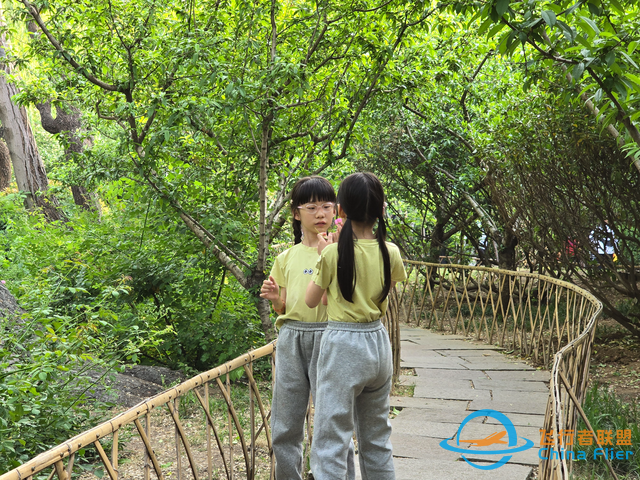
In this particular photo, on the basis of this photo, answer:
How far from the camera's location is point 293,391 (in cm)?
233

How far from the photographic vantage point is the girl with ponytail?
2096mm

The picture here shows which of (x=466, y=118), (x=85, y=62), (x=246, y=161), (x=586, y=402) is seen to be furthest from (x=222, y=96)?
(x=466, y=118)

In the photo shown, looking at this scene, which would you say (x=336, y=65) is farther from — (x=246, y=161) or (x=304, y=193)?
(x=304, y=193)

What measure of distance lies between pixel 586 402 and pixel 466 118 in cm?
559

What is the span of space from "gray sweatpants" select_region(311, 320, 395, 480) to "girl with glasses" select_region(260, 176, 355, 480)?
0.17 meters

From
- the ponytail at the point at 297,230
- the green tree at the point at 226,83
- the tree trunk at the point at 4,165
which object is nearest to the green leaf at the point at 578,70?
the ponytail at the point at 297,230

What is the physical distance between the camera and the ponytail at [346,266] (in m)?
2.13

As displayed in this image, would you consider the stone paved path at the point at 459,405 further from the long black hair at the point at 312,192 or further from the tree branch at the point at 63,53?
the tree branch at the point at 63,53

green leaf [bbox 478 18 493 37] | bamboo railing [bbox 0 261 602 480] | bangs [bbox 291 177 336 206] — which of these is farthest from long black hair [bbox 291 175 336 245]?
green leaf [bbox 478 18 493 37]

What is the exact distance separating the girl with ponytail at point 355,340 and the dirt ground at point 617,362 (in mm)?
3559

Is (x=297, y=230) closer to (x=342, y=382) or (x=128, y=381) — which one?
(x=342, y=382)

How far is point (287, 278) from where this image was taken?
8.20 ft

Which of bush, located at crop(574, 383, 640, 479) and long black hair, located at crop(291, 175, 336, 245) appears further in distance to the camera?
bush, located at crop(574, 383, 640, 479)

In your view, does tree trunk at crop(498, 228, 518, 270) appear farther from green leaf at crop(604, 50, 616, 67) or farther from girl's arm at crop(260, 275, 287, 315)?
girl's arm at crop(260, 275, 287, 315)
